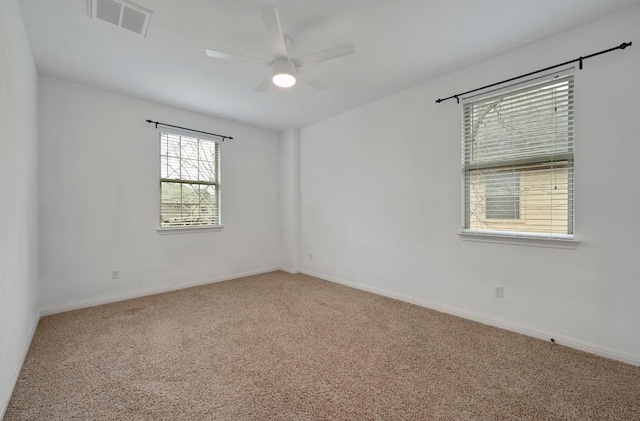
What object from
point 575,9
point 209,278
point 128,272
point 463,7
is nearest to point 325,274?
point 209,278

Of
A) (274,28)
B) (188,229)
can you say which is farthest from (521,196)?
(188,229)

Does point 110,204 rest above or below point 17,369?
above

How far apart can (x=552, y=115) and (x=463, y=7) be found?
1.23 m

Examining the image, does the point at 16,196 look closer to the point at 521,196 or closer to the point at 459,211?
the point at 459,211

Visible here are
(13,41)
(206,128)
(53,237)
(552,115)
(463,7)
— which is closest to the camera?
(13,41)

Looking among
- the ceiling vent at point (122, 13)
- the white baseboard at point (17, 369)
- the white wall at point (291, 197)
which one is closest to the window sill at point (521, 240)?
the white wall at point (291, 197)

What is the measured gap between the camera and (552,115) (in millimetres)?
2430

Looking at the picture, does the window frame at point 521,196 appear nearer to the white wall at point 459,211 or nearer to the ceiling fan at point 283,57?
the white wall at point 459,211

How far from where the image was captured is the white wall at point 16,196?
167 centimetres

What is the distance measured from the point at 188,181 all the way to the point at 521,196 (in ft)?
13.5

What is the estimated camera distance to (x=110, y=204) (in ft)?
11.3

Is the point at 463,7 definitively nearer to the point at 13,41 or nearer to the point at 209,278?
the point at 13,41

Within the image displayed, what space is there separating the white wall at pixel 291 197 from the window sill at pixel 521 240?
9.11ft

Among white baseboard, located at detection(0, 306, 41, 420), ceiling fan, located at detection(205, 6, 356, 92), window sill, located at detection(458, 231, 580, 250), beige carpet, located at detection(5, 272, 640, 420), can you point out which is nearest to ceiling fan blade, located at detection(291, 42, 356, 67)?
ceiling fan, located at detection(205, 6, 356, 92)
